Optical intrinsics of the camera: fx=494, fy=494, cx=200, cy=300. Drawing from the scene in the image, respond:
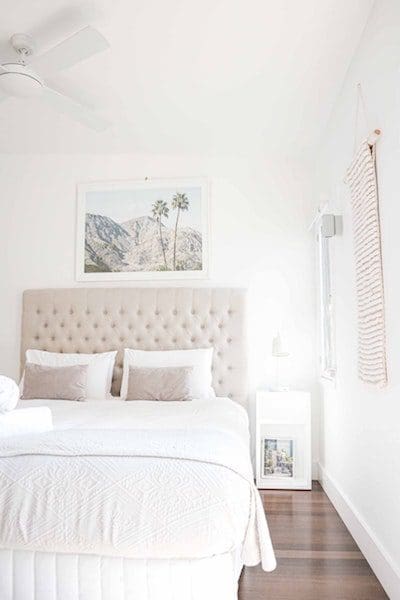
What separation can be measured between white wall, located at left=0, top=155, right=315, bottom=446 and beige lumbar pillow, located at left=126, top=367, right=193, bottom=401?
83 centimetres

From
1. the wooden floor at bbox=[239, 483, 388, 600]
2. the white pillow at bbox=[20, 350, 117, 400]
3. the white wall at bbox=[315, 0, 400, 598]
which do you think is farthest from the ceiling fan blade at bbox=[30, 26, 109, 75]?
the wooden floor at bbox=[239, 483, 388, 600]

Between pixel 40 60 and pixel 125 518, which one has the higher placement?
pixel 40 60

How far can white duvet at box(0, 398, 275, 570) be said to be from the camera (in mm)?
1513

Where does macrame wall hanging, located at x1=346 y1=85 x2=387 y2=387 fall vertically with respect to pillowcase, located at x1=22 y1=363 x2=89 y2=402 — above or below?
above

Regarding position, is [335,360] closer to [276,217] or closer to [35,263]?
[276,217]

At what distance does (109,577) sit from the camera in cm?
156

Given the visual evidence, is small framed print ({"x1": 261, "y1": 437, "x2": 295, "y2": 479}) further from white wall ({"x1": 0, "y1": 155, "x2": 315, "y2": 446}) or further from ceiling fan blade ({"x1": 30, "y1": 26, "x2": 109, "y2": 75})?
ceiling fan blade ({"x1": 30, "y1": 26, "x2": 109, "y2": 75})

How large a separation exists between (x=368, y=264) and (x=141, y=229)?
233 centimetres

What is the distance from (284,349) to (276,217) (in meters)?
1.13

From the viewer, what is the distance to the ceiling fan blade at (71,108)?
2662 mm

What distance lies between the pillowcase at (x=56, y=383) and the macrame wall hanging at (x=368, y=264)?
1909mm

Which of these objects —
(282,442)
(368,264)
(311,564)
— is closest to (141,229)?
(282,442)

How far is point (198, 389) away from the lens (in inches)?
140

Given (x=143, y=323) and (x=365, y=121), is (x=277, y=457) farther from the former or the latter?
(x=365, y=121)
